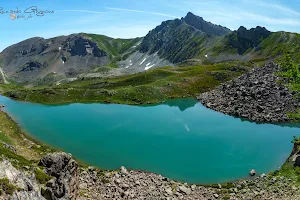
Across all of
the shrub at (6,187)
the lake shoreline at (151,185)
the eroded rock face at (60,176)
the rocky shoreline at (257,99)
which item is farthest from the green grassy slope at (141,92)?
the shrub at (6,187)

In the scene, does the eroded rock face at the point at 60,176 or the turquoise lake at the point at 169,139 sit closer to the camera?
the eroded rock face at the point at 60,176

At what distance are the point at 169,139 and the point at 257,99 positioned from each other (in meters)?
38.0

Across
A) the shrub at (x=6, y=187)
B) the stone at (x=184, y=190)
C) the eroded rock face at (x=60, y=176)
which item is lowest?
the stone at (x=184, y=190)

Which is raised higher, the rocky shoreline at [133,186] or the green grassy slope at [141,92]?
the green grassy slope at [141,92]

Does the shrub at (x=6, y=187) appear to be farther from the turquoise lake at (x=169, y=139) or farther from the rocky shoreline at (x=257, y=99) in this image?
the rocky shoreline at (x=257, y=99)

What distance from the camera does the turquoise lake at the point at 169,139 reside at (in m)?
48.1

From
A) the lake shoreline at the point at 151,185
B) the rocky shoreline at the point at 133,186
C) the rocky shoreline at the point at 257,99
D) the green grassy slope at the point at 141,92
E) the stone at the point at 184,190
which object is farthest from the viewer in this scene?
the green grassy slope at the point at 141,92

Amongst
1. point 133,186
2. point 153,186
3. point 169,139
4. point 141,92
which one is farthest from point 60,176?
point 141,92

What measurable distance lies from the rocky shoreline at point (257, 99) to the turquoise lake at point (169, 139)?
390 cm

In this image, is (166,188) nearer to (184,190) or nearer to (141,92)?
(184,190)

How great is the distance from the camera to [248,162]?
49219 millimetres

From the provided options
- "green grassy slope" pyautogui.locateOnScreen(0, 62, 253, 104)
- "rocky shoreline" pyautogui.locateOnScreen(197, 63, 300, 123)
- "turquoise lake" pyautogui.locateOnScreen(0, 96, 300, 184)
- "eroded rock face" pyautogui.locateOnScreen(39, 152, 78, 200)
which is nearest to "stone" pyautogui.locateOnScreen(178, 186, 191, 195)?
"turquoise lake" pyautogui.locateOnScreen(0, 96, 300, 184)

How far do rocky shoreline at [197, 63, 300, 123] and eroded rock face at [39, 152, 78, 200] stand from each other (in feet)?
192

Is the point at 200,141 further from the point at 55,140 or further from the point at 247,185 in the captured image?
the point at 55,140
